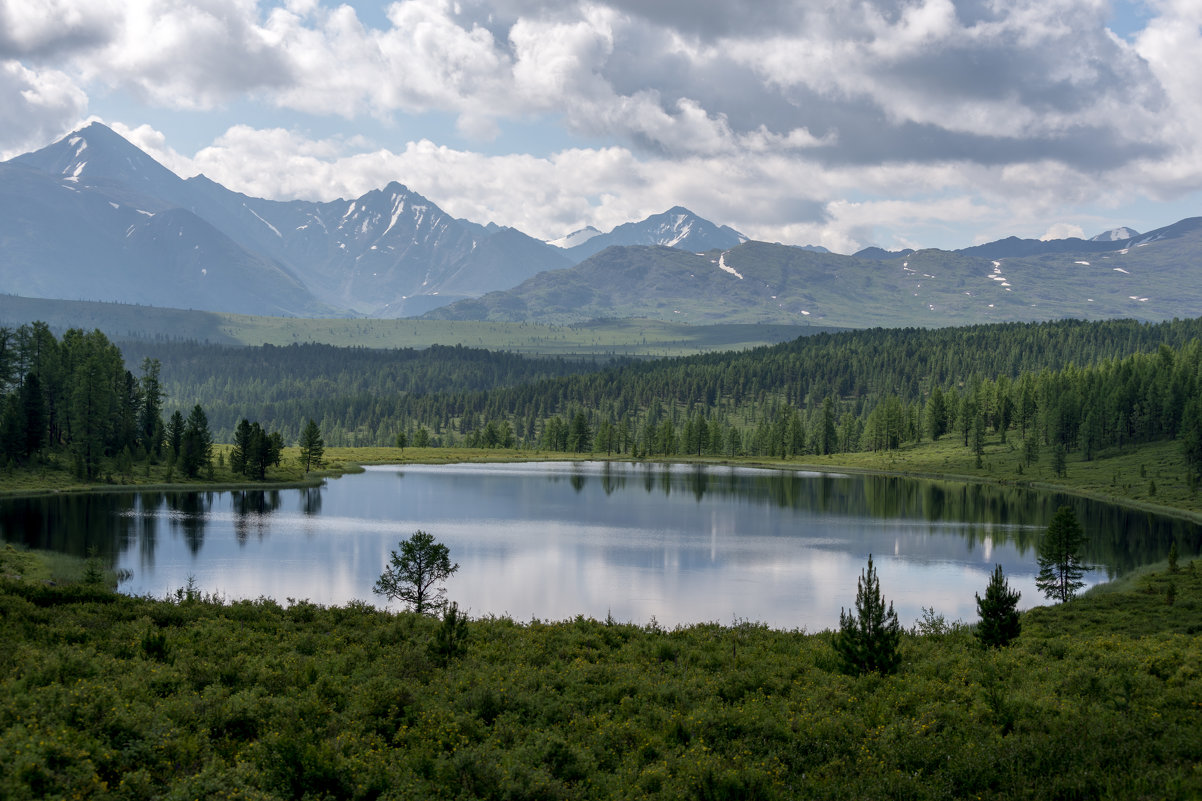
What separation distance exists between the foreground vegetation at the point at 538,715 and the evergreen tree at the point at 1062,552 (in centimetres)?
2544

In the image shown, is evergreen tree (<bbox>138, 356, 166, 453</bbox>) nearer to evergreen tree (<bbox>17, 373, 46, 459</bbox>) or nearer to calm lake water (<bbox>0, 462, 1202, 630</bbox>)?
evergreen tree (<bbox>17, 373, 46, 459</bbox>)

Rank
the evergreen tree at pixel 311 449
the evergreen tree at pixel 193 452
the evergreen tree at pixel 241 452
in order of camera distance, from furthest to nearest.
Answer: the evergreen tree at pixel 311 449 < the evergreen tree at pixel 241 452 < the evergreen tree at pixel 193 452

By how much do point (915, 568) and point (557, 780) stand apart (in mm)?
58795

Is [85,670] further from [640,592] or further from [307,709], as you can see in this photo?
[640,592]

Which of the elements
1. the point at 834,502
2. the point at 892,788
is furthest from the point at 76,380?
the point at 892,788

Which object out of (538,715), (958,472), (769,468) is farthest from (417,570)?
(769,468)

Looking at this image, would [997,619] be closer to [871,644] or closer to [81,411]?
[871,644]

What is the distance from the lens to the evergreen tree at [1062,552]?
54812mm

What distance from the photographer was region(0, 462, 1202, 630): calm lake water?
54.3m

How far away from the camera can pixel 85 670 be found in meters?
20.5

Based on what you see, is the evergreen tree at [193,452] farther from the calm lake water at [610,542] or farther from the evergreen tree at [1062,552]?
the evergreen tree at [1062,552]

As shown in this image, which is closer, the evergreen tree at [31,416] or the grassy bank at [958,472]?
the evergreen tree at [31,416]

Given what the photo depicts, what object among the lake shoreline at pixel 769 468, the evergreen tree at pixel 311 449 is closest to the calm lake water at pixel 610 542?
the lake shoreline at pixel 769 468

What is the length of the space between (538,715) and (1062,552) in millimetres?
47150
